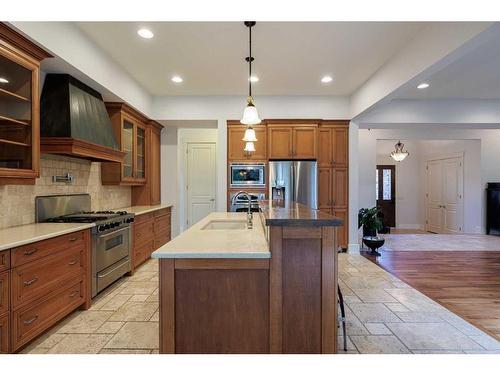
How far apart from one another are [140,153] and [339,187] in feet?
11.9

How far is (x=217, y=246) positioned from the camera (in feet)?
5.51

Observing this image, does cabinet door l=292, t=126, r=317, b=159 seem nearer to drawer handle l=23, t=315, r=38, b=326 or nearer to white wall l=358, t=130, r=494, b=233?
→ white wall l=358, t=130, r=494, b=233

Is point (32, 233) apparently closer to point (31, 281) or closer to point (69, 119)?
point (31, 281)

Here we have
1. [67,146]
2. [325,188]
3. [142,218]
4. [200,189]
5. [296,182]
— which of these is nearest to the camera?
[67,146]

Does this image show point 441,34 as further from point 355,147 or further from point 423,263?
point 423,263

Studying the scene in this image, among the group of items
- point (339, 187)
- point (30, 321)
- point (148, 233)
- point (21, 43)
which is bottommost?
point (30, 321)

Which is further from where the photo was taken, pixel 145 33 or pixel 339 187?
pixel 339 187

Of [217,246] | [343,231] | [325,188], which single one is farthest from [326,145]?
[217,246]

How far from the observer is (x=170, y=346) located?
1554 millimetres

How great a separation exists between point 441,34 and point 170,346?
326 centimetres

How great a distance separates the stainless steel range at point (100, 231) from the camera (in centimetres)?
293

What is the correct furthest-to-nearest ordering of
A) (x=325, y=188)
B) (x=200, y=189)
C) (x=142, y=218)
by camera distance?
(x=200, y=189) < (x=325, y=188) < (x=142, y=218)

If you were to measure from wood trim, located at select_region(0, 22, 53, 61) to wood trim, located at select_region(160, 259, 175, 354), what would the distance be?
215 cm

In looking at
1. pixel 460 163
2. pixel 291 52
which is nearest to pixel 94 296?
pixel 291 52
